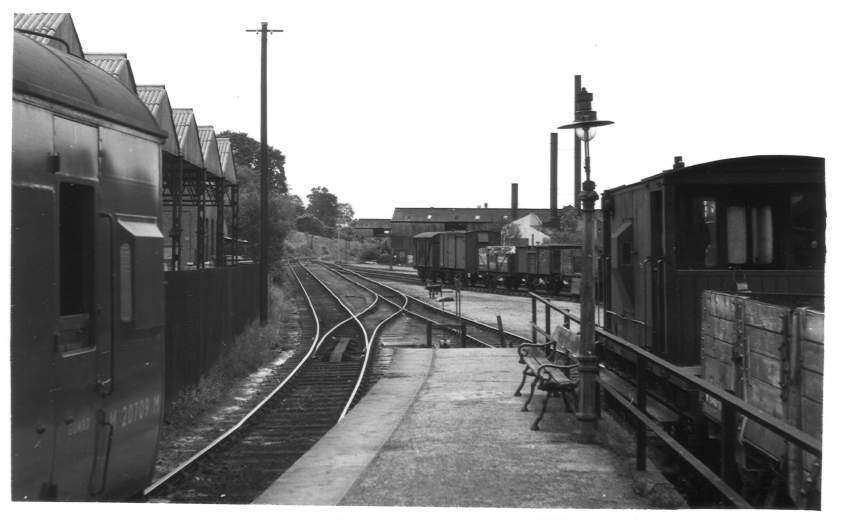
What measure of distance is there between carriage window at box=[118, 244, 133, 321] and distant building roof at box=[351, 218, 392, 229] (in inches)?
3924

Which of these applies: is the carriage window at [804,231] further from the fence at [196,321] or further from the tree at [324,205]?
the tree at [324,205]

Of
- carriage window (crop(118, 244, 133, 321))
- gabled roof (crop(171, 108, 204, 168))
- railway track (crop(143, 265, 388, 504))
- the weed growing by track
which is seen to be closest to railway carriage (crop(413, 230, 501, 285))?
the weed growing by track

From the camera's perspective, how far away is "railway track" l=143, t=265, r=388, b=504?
6.76 metres

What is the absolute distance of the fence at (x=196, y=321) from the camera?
9969 mm

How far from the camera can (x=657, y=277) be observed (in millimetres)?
8258

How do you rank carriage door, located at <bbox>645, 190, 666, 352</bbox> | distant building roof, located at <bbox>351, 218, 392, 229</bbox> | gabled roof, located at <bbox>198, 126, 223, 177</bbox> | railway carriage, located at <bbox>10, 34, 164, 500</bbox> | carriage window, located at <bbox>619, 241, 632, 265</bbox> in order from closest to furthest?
railway carriage, located at <bbox>10, 34, 164, 500</bbox>, carriage door, located at <bbox>645, 190, 666, 352</bbox>, carriage window, located at <bbox>619, 241, 632, 265</bbox>, gabled roof, located at <bbox>198, 126, 223, 177</bbox>, distant building roof, located at <bbox>351, 218, 392, 229</bbox>

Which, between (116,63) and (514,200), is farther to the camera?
(514,200)

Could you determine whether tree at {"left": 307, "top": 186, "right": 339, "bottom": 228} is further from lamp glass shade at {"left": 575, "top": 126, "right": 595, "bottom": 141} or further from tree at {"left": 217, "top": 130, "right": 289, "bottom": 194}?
lamp glass shade at {"left": 575, "top": 126, "right": 595, "bottom": 141}

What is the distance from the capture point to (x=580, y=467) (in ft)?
20.0

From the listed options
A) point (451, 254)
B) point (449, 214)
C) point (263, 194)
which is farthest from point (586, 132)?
point (449, 214)

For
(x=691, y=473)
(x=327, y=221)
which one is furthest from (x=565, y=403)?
(x=327, y=221)

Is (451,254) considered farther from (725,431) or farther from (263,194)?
(725,431)

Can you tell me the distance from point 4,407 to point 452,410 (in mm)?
5159

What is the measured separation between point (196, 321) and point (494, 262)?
92.3 feet
